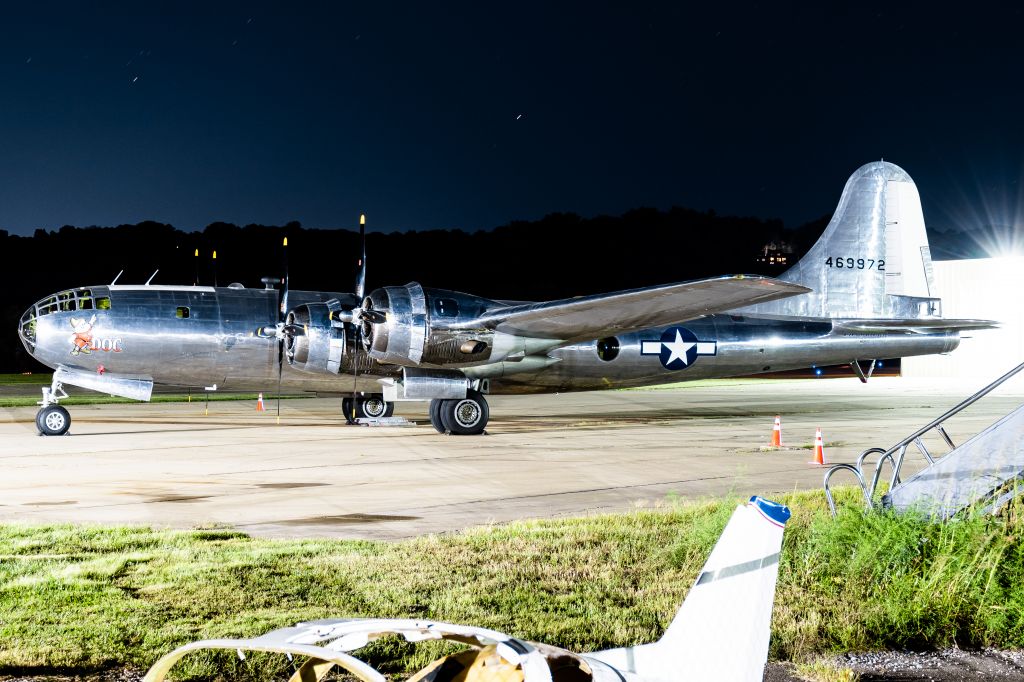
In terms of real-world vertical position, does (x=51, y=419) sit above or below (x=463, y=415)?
below

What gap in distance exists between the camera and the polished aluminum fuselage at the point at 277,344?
20125 millimetres

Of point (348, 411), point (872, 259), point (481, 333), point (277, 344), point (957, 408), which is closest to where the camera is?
point (957, 408)

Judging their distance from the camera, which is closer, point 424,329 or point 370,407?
point 424,329

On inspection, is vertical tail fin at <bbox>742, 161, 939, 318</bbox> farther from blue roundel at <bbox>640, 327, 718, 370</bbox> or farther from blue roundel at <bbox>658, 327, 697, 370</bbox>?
blue roundel at <bbox>658, 327, 697, 370</bbox>

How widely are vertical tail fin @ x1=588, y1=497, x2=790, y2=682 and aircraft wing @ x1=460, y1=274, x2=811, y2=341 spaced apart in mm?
11725

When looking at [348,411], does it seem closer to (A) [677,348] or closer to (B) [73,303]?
(B) [73,303]

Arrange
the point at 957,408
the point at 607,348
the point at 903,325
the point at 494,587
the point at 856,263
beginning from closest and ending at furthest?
the point at 494,587 → the point at 957,408 → the point at 607,348 → the point at 903,325 → the point at 856,263

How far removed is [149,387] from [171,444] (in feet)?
9.37

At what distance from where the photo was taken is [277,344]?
2100cm

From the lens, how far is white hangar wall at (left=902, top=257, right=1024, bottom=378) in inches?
1863

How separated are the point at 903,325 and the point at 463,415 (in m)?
11.3

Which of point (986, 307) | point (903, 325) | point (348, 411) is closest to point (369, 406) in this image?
point (348, 411)

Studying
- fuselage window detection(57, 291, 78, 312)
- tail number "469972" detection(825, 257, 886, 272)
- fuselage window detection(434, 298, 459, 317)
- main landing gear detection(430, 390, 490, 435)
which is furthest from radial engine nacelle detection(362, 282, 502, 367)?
tail number "469972" detection(825, 257, 886, 272)

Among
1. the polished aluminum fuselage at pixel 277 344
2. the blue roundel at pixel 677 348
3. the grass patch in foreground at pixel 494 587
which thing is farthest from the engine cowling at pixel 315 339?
the grass patch in foreground at pixel 494 587
